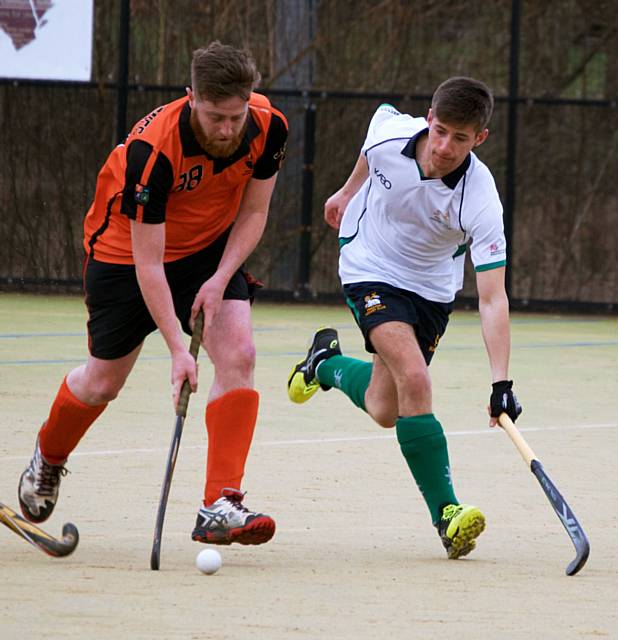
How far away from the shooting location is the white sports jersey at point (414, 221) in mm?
5090

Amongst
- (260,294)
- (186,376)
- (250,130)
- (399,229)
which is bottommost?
(260,294)

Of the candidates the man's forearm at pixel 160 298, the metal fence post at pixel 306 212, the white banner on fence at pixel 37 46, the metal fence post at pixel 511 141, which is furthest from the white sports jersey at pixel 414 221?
the white banner on fence at pixel 37 46

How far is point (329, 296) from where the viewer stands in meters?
14.8

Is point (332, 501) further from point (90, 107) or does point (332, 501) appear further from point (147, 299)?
point (90, 107)

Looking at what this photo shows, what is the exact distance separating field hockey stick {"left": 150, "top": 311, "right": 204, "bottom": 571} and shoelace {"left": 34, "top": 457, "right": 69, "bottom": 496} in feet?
1.57

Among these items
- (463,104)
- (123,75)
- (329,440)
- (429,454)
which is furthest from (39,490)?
(123,75)

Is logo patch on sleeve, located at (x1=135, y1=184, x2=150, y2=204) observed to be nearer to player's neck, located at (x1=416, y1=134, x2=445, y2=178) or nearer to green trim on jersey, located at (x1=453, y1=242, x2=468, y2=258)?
player's neck, located at (x1=416, y1=134, x2=445, y2=178)

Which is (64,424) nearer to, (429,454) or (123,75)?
(429,454)

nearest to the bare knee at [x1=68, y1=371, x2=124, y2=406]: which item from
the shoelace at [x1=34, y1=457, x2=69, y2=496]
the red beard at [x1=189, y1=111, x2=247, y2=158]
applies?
the shoelace at [x1=34, y1=457, x2=69, y2=496]

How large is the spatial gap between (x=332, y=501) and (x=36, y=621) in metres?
2.04

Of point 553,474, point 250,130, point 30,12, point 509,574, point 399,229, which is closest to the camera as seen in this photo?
point 509,574

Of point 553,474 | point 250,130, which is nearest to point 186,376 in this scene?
point 250,130

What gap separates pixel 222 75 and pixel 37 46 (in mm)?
10434

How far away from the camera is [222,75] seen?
4.55m
